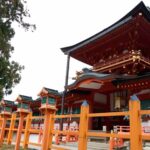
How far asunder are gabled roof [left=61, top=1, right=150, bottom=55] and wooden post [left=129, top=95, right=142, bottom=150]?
32.4ft

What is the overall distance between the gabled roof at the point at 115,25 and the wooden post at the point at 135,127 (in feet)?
32.4

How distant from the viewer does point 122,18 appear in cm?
1459

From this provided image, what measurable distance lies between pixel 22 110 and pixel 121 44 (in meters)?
9.81

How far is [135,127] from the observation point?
15.3 ft

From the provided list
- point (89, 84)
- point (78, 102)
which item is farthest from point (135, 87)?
point (78, 102)

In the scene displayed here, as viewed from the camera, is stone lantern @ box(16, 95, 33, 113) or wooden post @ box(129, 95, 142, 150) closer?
wooden post @ box(129, 95, 142, 150)

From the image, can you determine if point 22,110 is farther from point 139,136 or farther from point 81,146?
point 139,136

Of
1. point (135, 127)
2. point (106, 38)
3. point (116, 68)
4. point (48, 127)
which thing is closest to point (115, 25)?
point (106, 38)

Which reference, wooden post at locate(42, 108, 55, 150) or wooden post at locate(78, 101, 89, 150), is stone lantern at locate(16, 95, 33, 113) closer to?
wooden post at locate(42, 108, 55, 150)

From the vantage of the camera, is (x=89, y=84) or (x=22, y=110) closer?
(x=22, y=110)

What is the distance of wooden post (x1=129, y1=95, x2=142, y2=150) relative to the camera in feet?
14.9

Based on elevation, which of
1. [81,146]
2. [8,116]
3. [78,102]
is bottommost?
[81,146]

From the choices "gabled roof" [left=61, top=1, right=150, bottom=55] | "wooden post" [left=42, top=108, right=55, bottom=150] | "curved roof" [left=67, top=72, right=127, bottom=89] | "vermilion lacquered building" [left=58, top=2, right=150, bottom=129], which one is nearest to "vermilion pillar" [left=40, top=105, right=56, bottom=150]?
"wooden post" [left=42, top=108, right=55, bottom=150]

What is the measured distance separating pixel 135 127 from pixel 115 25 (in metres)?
11.3
